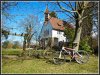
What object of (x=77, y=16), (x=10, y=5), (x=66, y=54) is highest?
(x=10, y=5)

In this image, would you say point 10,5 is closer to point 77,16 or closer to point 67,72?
point 77,16

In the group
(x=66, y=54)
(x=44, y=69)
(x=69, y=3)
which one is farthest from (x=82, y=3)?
(x=44, y=69)

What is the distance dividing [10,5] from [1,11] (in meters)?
0.97

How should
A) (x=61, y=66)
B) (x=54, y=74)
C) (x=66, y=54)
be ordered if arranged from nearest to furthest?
(x=54, y=74) → (x=61, y=66) → (x=66, y=54)

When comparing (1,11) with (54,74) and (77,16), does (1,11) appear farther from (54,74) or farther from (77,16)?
(54,74)

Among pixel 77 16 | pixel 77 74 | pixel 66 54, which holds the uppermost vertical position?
pixel 77 16

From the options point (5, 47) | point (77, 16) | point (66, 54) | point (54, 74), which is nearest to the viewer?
point (54, 74)

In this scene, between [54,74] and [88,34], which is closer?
Answer: [54,74]

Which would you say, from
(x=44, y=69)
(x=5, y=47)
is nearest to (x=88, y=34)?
(x=5, y=47)

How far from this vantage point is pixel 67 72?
354 inches

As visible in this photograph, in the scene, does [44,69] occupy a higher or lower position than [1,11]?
lower

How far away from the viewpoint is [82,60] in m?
11.2

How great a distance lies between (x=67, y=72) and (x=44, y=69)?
1.18m

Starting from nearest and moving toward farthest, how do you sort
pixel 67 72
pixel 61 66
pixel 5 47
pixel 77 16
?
pixel 67 72
pixel 61 66
pixel 77 16
pixel 5 47
